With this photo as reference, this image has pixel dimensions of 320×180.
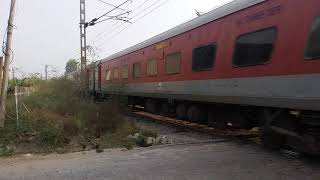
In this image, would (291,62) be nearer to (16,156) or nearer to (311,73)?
(311,73)

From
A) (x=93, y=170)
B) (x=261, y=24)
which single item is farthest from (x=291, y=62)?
(x=93, y=170)

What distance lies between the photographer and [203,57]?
11961mm

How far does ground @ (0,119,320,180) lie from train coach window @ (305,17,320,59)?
1.87 m

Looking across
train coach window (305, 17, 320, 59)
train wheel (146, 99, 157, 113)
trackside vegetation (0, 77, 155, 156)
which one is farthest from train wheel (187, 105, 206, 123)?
train coach window (305, 17, 320, 59)

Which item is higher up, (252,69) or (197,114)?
(252,69)

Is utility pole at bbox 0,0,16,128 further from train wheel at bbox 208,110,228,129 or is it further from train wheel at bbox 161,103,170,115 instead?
train wheel at bbox 161,103,170,115

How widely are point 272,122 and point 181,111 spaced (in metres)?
5.93

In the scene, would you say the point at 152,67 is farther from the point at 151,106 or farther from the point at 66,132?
the point at 66,132

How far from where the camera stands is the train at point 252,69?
7.91 metres

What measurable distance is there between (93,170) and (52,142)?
3008mm

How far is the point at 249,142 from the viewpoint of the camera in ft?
35.2

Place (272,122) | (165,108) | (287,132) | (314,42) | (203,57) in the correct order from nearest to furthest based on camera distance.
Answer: (314,42) < (287,132) < (272,122) < (203,57) < (165,108)

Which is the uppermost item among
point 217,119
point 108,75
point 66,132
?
point 108,75

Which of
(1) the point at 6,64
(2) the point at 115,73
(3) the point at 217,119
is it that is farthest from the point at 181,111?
(2) the point at 115,73
